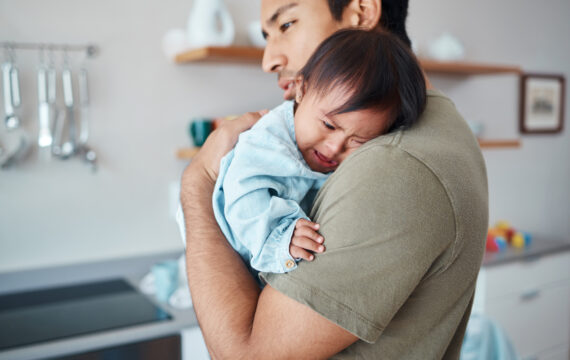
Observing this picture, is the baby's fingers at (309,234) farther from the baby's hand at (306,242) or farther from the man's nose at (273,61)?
the man's nose at (273,61)

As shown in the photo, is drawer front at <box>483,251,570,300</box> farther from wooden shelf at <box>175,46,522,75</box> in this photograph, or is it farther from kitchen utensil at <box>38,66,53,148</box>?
kitchen utensil at <box>38,66,53,148</box>

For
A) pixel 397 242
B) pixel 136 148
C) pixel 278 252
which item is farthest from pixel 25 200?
pixel 397 242

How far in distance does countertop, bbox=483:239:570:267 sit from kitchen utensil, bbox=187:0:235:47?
62.0 inches

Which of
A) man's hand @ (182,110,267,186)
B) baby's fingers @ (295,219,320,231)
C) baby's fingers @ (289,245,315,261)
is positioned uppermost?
man's hand @ (182,110,267,186)

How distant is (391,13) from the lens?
1.04 m

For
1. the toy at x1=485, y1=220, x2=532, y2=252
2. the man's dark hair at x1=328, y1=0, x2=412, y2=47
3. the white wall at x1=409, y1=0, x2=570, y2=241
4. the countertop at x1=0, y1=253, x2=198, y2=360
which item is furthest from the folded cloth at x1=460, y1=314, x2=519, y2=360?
the white wall at x1=409, y1=0, x2=570, y2=241

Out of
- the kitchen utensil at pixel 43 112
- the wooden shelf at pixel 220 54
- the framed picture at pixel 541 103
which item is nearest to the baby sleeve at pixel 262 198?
the wooden shelf at pixel 220 54

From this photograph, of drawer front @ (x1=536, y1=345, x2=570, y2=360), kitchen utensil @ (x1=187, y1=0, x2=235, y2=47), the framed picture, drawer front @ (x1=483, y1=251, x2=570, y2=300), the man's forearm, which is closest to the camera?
the man's forearm

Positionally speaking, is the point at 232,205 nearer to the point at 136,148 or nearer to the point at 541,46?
the point at 136,148

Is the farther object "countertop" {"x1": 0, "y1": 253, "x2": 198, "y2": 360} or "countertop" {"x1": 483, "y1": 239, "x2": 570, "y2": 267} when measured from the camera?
"countertop" {"x1": 483, "y1": 239, "x2": 570, "y2": 267}

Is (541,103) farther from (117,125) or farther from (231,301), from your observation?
(231,301)

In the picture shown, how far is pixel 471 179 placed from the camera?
2.32 feet

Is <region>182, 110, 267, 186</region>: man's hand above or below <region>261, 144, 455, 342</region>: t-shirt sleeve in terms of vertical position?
above

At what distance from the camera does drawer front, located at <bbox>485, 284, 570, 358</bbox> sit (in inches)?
102
